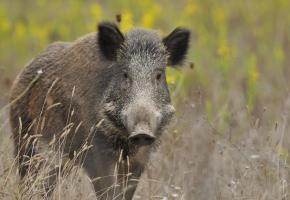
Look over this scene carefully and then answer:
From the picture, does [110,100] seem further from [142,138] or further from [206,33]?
[206,33]

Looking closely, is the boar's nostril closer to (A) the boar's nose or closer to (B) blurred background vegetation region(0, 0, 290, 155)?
(A) the boar's nose

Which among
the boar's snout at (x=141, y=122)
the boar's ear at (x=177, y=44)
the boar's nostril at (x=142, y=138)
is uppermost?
the boar's ear at (x=177, y=44)

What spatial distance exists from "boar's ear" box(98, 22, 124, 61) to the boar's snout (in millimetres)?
654

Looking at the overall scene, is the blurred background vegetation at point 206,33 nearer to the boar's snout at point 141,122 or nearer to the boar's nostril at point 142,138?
the boar's snout at point 141,122

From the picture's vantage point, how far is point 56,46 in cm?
848

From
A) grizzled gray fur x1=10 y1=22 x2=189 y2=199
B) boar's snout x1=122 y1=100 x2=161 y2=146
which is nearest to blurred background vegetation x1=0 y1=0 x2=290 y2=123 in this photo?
grizzled gray fur x1=10 y1=22 x2=189 y2=199

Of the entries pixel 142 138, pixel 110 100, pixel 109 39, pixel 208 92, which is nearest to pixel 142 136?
pixel 142 138

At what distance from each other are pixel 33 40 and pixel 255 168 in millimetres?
6836

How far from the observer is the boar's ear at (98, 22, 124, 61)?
7.49 metres

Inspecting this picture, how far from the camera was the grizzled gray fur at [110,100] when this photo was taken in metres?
7.19

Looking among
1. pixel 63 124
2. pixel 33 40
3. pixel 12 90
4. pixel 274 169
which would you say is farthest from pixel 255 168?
pixel 33 40

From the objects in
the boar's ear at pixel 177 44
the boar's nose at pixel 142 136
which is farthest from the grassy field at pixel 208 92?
the boar's nose at pixel 142 136

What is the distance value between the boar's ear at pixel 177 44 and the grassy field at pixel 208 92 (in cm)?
39

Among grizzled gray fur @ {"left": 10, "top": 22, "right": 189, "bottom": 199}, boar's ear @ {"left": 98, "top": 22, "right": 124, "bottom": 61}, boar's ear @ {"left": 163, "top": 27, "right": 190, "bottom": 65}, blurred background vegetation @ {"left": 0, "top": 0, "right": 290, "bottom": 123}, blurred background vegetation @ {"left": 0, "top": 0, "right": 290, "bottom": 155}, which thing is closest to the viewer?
grizzled gray fur @ {"left": 10, "top": 22, "right": 189, "bottom": 199}
